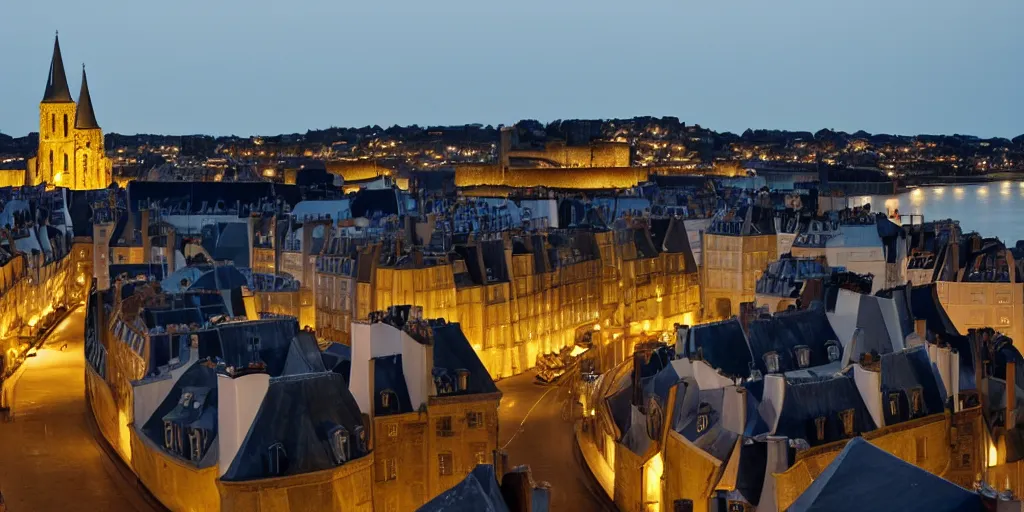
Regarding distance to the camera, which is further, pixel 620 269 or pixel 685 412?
pixel 620 269

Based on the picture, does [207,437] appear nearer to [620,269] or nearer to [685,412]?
[685,412]

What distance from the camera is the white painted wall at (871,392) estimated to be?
822 inches

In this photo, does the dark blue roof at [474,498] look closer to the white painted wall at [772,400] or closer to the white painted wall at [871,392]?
the white painted wall at [772,400]

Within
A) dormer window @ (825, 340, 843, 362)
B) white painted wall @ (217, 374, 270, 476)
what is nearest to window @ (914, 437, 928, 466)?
dormer window @ (825, 340, 843, 362)

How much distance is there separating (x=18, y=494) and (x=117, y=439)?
2546 mm

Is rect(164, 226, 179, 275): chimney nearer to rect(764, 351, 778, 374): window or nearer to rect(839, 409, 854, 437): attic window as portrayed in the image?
rect(764, 351, 778, 374): window

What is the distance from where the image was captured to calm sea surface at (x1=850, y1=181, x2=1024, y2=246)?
298 feet

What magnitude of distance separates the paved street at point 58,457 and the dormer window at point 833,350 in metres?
10.3

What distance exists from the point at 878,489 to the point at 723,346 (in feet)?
39.8

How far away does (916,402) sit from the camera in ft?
71.0

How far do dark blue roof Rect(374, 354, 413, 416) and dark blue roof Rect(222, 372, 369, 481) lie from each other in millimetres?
2022

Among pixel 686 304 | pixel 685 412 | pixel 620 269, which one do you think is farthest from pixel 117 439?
pixel 686 304

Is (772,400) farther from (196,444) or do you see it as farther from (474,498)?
(474,498)

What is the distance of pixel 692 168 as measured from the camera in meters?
123
